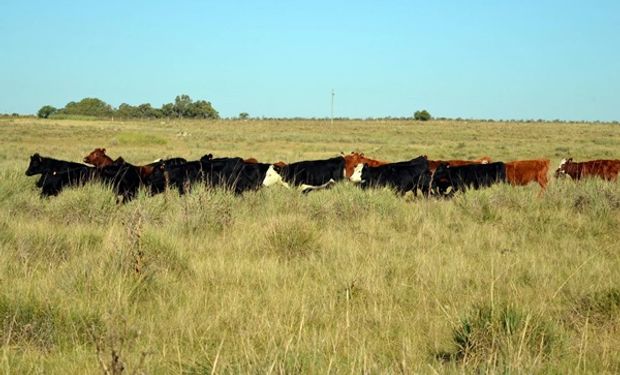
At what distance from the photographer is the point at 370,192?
37.5 feet

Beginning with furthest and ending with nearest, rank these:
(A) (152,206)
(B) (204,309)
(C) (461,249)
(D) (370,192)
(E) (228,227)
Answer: (D) (370,192), (A) (152,206), (E) (228,227), (C) (461,249), (B) (204,309)

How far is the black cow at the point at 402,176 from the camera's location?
14.8m

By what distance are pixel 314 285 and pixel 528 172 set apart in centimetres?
1139

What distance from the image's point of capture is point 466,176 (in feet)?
49.7

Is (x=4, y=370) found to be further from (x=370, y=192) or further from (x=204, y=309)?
(x=370, y=192)

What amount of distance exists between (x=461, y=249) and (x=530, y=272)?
55.0 inches

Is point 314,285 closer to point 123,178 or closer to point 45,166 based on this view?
point 123,178

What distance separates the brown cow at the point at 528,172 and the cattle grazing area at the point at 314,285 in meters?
4.13

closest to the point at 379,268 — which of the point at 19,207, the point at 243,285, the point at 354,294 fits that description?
the point at 354,294

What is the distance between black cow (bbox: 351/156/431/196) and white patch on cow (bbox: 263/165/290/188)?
194cm

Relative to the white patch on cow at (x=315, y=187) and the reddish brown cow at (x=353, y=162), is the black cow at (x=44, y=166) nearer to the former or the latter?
the white patch on cow at (x=315, y=187)

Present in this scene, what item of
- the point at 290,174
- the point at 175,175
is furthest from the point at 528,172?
the point at 175,175

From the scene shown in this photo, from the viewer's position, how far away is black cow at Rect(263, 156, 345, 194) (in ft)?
49.0

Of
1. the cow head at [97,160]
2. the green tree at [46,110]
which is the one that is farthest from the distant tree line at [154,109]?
the cow head at [97,160]
